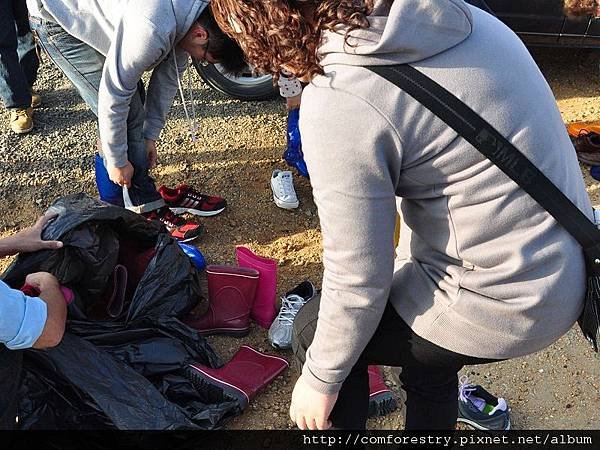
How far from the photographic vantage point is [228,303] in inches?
112

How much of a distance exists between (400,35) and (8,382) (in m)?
1.57

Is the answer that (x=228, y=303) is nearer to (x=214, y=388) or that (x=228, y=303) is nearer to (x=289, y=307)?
(x=289, y=307)

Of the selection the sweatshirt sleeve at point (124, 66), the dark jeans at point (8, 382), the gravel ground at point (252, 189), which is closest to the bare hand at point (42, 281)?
the dark jeans at point (8, 382)

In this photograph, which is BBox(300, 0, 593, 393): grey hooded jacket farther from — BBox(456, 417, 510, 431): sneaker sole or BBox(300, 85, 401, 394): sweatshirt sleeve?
BBox(456, 417, 510, 431): sneaker sole

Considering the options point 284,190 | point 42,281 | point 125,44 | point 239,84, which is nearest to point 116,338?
point 42,281

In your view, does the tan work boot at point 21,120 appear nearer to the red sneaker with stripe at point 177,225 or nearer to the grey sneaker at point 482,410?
the red sneaker with stripe at point 177,225

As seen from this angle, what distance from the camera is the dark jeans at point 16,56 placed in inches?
144

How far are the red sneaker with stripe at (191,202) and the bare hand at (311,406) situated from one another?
6.26ft

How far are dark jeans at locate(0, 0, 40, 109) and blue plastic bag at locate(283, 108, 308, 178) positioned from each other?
161 cm

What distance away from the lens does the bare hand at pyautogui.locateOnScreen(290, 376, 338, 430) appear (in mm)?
1566

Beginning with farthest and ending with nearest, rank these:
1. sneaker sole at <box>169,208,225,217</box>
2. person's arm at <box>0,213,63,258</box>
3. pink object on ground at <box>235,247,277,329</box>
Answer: sneaker sole at <box>169,208,225,217</box>, pink object on ground at <box>235,247,277,329</box>, person's arm at <box>0,213,63,258</box>

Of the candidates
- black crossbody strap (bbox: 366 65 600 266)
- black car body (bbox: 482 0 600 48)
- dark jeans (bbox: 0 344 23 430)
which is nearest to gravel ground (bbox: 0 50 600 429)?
black car body (bbox: 482 0 600 48)

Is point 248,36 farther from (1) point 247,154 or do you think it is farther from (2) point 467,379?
(1) point 247,154

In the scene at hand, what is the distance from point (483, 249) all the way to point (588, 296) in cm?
29
